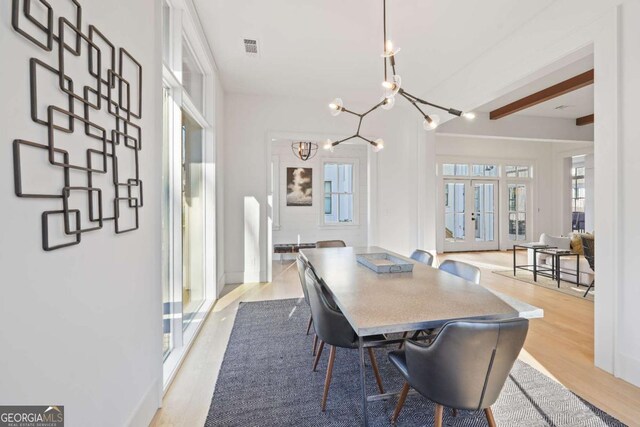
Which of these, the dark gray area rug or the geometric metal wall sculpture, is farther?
the dark gray area rug

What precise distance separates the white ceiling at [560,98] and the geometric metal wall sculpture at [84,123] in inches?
187

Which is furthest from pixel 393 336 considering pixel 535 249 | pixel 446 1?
pixel 535 249

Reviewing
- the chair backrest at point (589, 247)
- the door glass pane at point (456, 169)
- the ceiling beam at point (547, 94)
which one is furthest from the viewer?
the door glass pane at point (456, 169)

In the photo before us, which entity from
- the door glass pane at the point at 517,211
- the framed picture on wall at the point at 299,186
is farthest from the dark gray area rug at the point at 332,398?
the door glass pane at the point at 517,211

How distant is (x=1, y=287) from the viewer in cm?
78

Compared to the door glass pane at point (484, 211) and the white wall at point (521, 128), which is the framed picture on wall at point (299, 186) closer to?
the white wall at point (521, 128)

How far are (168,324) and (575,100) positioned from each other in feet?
23.1

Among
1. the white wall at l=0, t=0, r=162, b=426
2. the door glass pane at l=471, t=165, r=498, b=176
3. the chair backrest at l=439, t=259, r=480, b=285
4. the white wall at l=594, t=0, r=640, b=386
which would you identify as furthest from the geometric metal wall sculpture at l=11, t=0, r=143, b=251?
the door glass pane at l=471, t=165, r=498, b=176

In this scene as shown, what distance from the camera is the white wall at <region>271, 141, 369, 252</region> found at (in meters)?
6.86

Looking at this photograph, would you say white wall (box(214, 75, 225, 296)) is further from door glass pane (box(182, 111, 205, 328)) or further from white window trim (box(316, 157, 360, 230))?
white window trim (box(316, 157, 360, 230))

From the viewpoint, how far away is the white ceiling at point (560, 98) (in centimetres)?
Result: 390

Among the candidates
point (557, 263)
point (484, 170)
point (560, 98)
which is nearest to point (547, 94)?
point (560, 98)

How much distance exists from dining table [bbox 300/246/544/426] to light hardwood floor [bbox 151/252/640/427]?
105cm

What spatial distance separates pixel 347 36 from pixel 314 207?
4.32 meters
